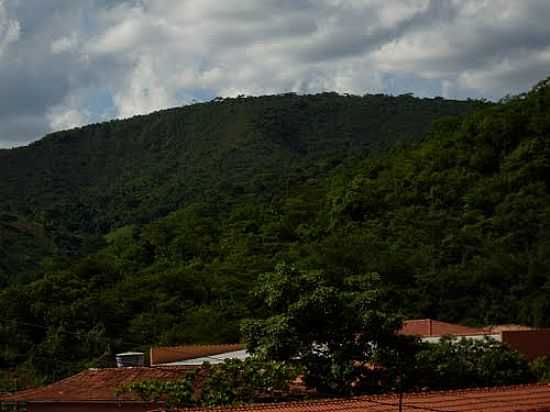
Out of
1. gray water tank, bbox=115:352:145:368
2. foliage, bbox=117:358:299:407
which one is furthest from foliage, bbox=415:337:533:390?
gray water tank, bbox=115:352:145:368

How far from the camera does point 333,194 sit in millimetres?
63281

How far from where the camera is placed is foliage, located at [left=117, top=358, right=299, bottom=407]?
20953 mm

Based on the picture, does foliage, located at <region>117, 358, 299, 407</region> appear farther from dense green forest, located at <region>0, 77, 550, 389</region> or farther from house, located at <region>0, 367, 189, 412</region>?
dense green forest, located at <region>0, 77, 550, 389</region>

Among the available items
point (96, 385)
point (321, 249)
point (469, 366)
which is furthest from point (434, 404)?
point (321, 249)

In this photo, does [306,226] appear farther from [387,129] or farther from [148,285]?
[387,129]

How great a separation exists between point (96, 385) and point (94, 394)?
838mm

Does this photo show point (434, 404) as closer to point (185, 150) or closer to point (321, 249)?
point (321, 249)

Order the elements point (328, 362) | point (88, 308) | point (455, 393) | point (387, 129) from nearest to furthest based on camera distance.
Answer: point (455, 393), point (328, 362), point (88, 308), point (387, 129)

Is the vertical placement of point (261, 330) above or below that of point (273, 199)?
below

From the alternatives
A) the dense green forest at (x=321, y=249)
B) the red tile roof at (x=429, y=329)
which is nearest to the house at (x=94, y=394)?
the red tile roof at (x=429, y=329)

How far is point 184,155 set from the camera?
119m

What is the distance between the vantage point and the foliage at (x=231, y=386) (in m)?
21.0

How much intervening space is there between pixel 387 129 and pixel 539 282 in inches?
2825

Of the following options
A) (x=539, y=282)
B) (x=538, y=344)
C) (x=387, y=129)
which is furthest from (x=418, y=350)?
(x=387, y=129)
